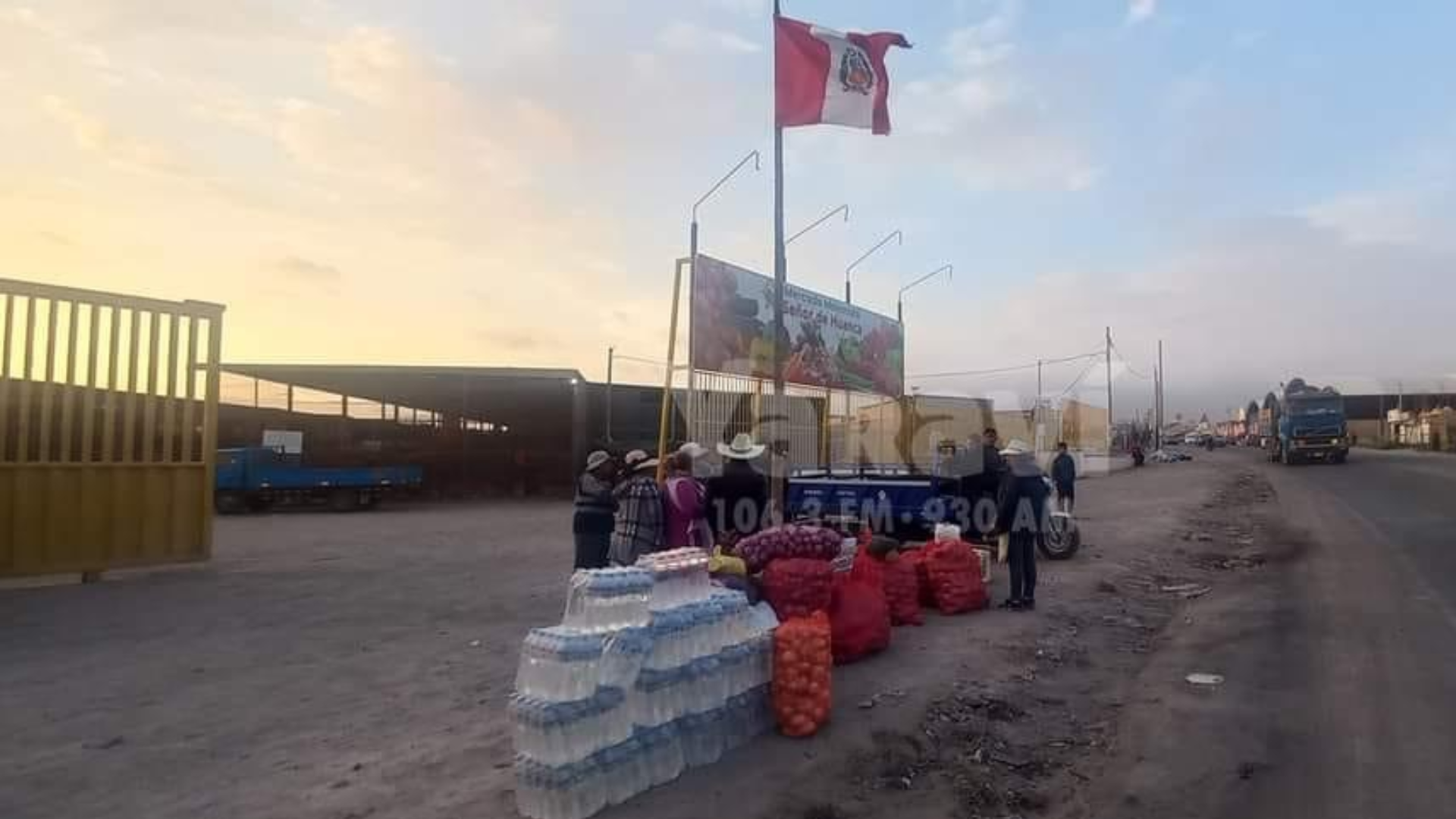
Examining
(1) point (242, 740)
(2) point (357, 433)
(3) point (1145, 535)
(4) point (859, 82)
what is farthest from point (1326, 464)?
(1) point (242, 740)

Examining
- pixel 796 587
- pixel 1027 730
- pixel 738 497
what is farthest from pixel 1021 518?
pixel 1027 730

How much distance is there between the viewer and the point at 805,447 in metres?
16.2

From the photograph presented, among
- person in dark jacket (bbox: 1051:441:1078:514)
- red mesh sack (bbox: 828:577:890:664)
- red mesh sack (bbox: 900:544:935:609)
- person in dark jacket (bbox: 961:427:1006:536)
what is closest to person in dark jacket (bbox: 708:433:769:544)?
red mesh sack (bbox: 828:577:890:664)

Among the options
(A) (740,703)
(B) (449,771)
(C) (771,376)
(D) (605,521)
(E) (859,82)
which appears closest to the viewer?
(B) (449,771)

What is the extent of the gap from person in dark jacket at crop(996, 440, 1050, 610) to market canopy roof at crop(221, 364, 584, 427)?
22720 millimetres

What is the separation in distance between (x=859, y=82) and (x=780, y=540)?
8078mm

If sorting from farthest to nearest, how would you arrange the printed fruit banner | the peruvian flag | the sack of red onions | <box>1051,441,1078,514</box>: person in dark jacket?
<box>1051,441,1078,514</box>: person in dark jacket
the printed fruit banner
the peruvian flag
the sack of red onions

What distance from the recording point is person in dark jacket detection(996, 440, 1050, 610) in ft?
31.4

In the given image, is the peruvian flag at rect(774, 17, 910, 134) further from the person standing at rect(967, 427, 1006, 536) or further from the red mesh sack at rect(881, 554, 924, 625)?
the red mesh sack at rect(881, 554, 924, 625)

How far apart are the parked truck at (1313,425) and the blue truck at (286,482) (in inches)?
1422

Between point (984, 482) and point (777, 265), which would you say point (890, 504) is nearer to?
point (984, 482)

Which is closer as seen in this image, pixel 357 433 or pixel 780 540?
pixel 780 540

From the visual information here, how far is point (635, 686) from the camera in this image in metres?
4.76

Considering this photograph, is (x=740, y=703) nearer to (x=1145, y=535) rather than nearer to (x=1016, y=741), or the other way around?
(x=1016, y=741)
